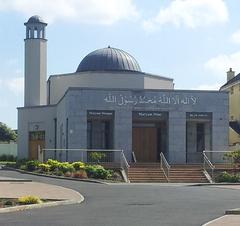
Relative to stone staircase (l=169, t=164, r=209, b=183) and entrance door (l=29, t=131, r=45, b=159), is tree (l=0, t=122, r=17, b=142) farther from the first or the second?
stone staircase (l=169, t=164, r=209, b=183)

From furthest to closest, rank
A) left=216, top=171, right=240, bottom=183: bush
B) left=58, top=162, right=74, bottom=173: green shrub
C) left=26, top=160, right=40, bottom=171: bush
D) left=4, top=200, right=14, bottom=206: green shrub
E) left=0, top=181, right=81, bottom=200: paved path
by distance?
left=26, top=160, right=40, bottom=171: bush, left=58, top=162, right=74, bottom=173: green shrub, left=216, top=171, right=240, bottom=183: bush, left=0, top=181, right=81, bottom=200: paved path, left=4, top=200, right=14, bottom=206: green shrub

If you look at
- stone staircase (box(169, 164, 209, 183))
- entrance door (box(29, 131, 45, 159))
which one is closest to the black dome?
entrance door (box(29, 131, 45, 159))

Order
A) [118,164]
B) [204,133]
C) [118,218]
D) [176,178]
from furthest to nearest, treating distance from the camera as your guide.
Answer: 1. [204,133]
2. [118,164]
3. [176,178]
4. [118,218]

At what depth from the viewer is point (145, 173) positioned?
124 feet

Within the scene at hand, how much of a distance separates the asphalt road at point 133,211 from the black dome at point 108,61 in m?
31.3

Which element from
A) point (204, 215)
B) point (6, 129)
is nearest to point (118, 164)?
point (204, 215)

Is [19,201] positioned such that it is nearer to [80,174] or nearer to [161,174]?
[80,174]

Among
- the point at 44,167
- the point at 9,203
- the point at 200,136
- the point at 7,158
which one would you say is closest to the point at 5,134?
the point at 7,158

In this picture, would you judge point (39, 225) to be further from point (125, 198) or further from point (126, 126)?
point (126, 126)

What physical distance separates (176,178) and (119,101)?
7665 mm

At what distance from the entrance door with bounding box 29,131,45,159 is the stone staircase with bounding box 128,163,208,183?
15834 millimetres

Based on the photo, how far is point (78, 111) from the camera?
41.7 metres

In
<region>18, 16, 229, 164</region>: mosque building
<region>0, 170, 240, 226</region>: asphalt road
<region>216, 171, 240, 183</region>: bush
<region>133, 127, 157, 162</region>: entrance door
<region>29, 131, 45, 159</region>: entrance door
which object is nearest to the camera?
<region>0, 170, 240, 226</region>: asphalt road

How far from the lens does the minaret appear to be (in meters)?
56.8
